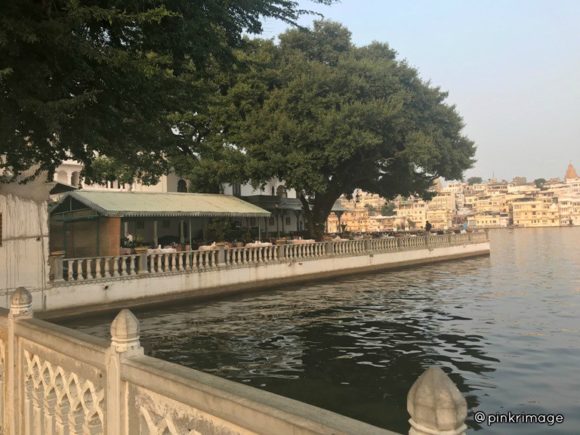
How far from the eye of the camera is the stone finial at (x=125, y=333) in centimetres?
311

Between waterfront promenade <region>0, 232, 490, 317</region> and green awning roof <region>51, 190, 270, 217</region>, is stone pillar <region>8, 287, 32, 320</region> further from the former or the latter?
green awning roof <region>51, 190, 270, 217</region>

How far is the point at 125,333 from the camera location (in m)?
3.12

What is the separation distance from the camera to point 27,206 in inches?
628

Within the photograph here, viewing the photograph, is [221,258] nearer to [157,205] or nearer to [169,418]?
[157,205]

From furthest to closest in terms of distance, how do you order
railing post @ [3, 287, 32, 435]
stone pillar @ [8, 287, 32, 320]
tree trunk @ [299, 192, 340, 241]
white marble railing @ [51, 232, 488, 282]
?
tree trunk @ [299, 192, 340, 241] → white marble railing @ [51, 232, 488, 282] → stone pillar @ [8, 287, 32, 320] → railing post @ [3, 287, 32, 435]

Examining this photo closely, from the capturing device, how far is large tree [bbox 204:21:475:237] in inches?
1170

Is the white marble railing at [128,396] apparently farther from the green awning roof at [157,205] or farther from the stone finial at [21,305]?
the green awning roof at [157,205]

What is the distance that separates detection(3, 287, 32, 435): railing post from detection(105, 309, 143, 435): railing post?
181cm

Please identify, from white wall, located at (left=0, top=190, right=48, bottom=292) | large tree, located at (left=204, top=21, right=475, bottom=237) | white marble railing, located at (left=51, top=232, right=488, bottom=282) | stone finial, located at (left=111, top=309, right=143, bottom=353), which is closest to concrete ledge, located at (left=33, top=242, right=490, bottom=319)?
white marble railing, located at (left=51, top=232, right=488, bottom=282)

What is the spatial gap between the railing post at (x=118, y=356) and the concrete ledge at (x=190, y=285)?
14575 millimetres

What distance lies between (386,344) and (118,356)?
10.3 m

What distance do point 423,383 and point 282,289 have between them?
22.4 m

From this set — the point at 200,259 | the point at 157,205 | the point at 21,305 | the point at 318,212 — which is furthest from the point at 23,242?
the point at 318,212

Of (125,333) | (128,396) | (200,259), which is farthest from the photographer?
(200,259)
